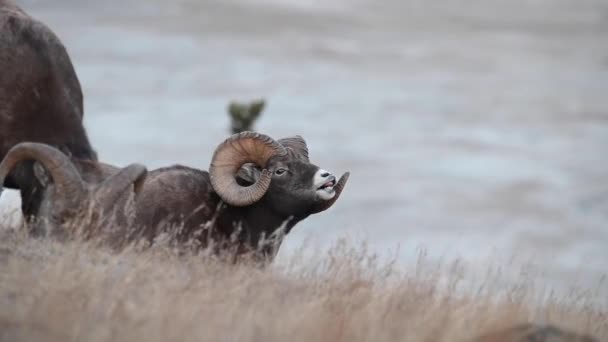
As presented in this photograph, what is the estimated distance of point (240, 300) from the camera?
45.8 feet

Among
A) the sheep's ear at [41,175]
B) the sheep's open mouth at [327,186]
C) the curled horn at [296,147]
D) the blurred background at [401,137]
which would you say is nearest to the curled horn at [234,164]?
the curled horn at [296,147]

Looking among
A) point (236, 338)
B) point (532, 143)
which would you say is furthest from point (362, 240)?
point (532, 143)

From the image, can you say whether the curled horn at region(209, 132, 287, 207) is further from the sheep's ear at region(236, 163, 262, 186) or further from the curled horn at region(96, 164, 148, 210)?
the curled horn at region(96, 164, 148, 210)

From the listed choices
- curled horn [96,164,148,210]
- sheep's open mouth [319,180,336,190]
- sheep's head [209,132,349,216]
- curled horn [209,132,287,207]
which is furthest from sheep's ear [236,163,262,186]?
curled horn [96,164,148,210]

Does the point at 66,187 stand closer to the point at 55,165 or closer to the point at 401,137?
the point at 55,165

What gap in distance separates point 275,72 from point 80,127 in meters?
173

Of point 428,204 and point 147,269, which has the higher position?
point 147,269

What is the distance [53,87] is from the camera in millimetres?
20406

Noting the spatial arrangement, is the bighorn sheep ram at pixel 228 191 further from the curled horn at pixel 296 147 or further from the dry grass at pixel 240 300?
the dry grass at pixel 240 300

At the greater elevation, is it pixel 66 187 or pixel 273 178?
pixel 273 178

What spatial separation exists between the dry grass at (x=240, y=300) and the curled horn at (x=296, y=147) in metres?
3.61

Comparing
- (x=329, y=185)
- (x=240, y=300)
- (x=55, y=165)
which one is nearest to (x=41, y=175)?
(x=55, y=165)

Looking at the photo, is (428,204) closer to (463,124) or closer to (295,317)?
(463,124)

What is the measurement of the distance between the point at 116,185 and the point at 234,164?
254cm
